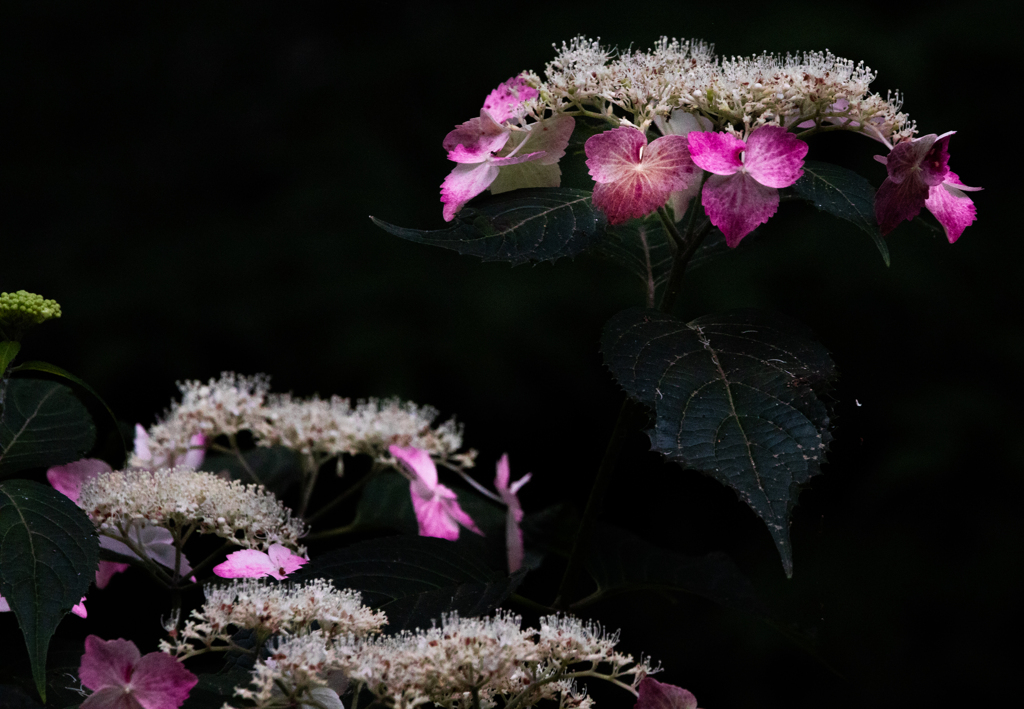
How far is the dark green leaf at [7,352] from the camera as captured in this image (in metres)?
0.40

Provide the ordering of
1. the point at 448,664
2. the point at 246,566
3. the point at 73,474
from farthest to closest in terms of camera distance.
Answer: the point at 73,474 → the point at 246,566 → the point at 448,664

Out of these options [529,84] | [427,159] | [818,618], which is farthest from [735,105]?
[427,159]

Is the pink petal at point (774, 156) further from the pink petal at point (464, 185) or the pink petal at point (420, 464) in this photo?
the pink petal at point (420, 464)

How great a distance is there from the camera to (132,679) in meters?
0.36

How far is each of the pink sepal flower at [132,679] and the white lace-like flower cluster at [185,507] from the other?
0.09m

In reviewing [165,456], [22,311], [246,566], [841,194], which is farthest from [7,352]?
Result: [841,194]

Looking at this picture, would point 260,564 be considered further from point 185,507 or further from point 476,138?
point 476,138

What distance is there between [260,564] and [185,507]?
0.05 meters

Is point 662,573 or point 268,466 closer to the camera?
point 662,573

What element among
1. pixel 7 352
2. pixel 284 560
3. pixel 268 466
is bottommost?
pixel 268 466

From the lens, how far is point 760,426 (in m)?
0.39

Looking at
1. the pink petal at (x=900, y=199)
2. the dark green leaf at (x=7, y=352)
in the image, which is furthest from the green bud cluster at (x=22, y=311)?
the pink petal at (x=900, y=199)

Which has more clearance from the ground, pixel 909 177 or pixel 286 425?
pixel 909 177

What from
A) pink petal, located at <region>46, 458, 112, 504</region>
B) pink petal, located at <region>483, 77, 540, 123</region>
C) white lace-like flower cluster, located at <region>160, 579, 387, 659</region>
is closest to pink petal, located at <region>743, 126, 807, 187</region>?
pink petal, located at <region>483, 77, 540, 123</region>
